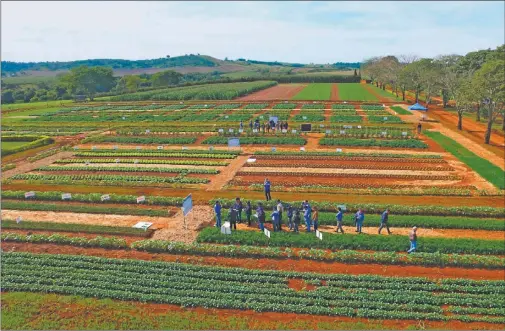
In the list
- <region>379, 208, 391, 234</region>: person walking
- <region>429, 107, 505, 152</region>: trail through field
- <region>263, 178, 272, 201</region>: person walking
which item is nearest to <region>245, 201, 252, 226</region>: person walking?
<region>263, 178, 272, 201</region>: person walking

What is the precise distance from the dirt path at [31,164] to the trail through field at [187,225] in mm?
19759

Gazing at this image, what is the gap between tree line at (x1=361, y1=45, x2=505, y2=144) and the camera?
40.6 meters

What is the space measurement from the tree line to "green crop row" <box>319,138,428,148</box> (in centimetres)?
796

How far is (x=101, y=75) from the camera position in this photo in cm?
12131

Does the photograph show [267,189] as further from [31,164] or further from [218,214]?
[31,164]

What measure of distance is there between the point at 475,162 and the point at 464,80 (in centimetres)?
2437

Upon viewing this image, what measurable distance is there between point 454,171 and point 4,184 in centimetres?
3679

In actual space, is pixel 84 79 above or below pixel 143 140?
above

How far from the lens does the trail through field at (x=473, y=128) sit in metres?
42.1

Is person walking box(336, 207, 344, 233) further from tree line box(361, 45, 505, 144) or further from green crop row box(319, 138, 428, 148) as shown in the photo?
tree line box(361, 45, 505, 144)

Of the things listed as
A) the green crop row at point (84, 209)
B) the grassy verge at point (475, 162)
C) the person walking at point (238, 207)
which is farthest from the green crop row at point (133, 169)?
the grassy verge at point (475, 162)

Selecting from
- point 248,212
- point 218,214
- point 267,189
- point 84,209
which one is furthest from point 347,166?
point 84,209

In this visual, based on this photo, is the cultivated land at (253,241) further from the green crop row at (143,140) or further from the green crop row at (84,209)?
the green crop row at (143,140)

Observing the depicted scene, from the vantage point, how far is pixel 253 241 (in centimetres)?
2045
